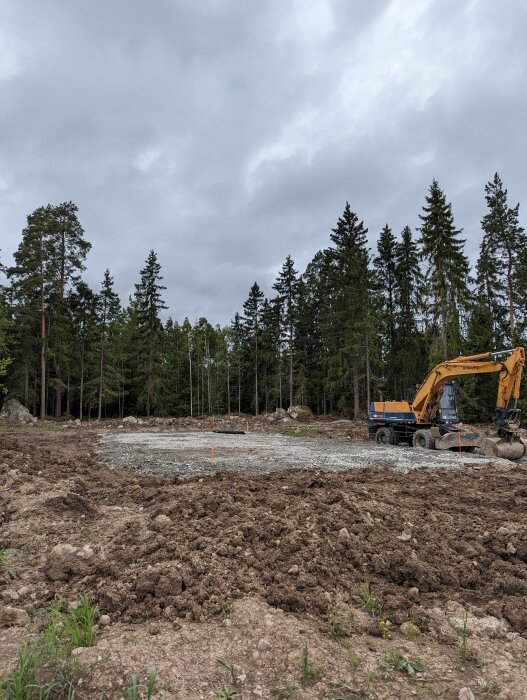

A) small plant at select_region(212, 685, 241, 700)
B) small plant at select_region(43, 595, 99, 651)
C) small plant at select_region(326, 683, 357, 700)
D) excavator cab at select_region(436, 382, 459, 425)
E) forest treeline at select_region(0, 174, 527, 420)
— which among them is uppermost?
forest treeline at select_region(0, 174, 527, 420)

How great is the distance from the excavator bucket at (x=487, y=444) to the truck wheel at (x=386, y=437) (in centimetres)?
276

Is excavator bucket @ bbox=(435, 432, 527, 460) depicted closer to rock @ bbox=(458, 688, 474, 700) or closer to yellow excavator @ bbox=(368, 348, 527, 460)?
yellow excavator @ bbox=(368, 348, 527, 460)

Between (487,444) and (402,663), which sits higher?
(402,663)

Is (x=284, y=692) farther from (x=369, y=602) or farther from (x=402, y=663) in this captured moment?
(x=369, y=602)

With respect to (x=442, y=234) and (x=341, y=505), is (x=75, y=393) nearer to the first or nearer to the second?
(x=442, y=234)

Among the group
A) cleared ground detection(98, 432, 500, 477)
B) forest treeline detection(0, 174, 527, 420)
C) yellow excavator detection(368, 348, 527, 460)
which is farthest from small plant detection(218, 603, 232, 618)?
forest treeline detection(0, 174, 527, 420)

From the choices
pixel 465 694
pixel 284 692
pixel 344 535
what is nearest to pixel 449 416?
pixel 344 535

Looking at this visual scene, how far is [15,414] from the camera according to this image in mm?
32500

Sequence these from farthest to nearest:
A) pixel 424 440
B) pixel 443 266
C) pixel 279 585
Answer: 1. pixel 443 266
2. pixel 424 440
3. pixel 279 585

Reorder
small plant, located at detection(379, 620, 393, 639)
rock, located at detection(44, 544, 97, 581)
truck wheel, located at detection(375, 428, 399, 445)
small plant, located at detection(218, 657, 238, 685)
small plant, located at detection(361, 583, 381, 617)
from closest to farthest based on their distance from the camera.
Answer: small plant, located at detection(218, 657, 238, 685)
small plant, located at detection(379, 620, 393, 639)
small plant, located at detection(361, 583, 381, 617)
rock, located at detection(44, 544, 97, 581)
truck wheel, located at detection(375, 428, 399, 445)

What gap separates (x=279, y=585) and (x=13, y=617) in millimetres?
2349

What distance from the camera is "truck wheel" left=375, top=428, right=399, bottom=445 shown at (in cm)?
1961

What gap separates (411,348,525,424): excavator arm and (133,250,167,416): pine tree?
1200 inches

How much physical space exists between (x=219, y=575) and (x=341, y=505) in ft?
8.36
